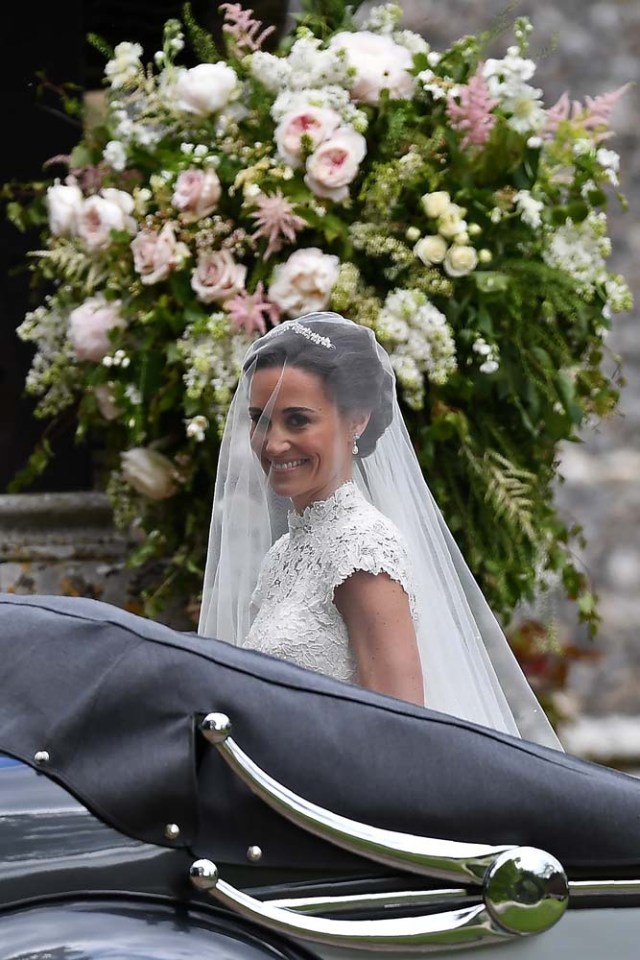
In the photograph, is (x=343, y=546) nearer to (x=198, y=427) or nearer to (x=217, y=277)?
(x=198, y=427)

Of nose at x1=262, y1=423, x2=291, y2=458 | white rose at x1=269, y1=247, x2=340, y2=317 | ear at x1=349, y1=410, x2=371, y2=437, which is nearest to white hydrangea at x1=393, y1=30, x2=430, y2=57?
white rose at x1=269, y1=247, x2=340, y2=317

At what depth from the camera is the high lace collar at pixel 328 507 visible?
2389 millimetres

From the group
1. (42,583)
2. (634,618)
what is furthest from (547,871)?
(634,618)

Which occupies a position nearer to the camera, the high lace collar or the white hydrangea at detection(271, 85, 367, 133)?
the high lace collar

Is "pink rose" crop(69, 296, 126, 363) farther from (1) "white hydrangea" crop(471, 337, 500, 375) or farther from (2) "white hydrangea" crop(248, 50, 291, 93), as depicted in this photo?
(1) "white hydrangea" crop(471, 337, 500, 375)

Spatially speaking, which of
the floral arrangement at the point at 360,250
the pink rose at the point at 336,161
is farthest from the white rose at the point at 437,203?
the pink rose at the point at 336,161

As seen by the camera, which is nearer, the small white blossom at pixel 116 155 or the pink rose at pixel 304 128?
the pink rose at pixel 304 128

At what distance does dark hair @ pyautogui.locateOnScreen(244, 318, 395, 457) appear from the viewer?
2.37 meters

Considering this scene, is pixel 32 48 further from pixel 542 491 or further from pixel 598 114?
pixel 542 491

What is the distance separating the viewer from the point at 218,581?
8.86 feet

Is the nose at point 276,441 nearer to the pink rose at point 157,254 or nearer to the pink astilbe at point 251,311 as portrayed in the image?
the pink astilbe at point 251,311

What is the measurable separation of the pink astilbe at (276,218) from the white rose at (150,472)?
25.4 inches

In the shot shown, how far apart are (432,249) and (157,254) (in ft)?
2.17

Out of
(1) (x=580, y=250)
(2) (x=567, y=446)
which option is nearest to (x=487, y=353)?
(1) (x=580, y=250)
